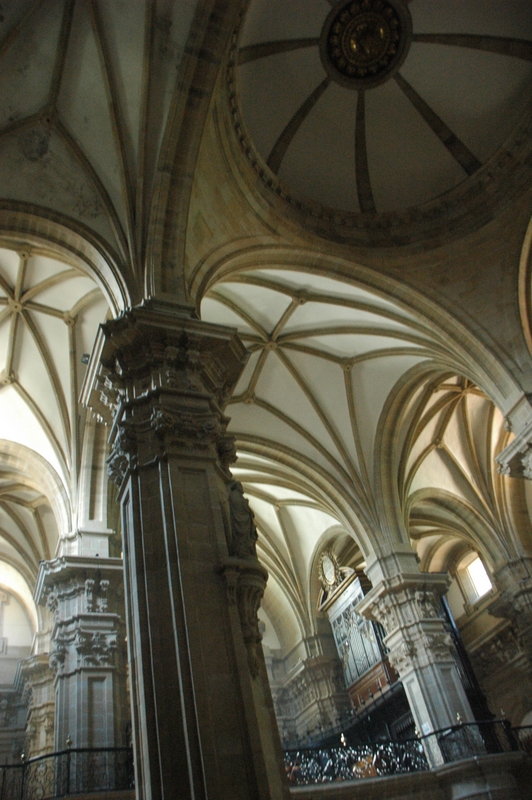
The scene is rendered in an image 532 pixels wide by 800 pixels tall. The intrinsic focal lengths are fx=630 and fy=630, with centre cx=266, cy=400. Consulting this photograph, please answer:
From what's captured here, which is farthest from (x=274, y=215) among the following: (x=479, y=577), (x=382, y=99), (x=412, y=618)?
(x=479, y=577)

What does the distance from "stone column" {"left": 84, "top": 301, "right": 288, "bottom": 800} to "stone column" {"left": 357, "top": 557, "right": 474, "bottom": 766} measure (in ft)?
25.4

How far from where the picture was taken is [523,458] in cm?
1041

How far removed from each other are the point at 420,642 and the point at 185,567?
8.96 meters

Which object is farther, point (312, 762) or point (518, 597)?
point (518, 597)

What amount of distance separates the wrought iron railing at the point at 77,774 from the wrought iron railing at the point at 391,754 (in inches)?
110

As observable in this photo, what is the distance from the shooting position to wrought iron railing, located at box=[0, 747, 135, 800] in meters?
9.17

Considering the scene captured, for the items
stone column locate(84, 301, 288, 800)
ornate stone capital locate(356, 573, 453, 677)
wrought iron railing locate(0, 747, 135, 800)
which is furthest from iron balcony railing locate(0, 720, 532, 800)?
stone column locate(84, 301, 288, 800)

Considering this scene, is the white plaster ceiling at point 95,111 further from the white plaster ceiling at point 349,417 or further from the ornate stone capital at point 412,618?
the ornate stone capital at point 412,618

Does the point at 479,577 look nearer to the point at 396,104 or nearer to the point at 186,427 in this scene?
the point at 396,104

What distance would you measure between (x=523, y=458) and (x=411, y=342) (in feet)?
12.1

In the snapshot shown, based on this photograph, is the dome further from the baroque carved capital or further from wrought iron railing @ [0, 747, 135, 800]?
wrought iron railing @ [0, 747, 135, 800]

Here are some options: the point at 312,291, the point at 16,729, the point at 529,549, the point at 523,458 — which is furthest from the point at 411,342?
the point at 16,729

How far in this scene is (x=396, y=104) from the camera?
12.7m

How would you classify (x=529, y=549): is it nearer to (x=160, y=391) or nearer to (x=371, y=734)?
(x=371, y=734)
